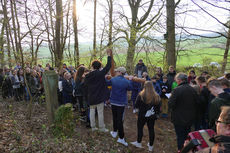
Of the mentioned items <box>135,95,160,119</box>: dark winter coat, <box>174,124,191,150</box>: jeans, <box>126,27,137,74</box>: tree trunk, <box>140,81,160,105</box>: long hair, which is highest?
<box>126,27,137,74</box>: tree trunk

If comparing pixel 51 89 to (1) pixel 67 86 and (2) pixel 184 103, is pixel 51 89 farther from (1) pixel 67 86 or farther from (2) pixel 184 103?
(2) pixel 184 103

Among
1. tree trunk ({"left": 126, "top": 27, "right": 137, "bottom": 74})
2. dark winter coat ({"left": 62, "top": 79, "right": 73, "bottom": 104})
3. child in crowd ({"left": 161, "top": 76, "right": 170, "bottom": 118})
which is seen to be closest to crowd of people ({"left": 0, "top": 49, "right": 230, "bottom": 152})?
dark winter coat ({"left": 62, "top": 79, "right": 73, "bottom": 104})

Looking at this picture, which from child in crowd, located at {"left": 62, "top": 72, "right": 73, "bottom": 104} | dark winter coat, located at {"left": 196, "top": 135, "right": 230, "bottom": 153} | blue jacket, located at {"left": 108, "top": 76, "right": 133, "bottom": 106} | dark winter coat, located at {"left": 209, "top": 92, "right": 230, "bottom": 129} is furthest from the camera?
child in crowd, located at {"left": 62, "top": 72, "right": 73, "bottom": 104}

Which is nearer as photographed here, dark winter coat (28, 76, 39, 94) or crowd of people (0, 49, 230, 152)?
crowd of people (0, 49, 230, 152)

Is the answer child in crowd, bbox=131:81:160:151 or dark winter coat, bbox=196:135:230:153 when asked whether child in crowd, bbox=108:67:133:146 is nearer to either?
child in crowd, bbox=131:81:160:151

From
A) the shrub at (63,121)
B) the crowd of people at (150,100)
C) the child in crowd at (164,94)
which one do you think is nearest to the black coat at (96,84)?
the crowd of people at (150,100)

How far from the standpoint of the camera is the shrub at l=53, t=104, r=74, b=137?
382 cm

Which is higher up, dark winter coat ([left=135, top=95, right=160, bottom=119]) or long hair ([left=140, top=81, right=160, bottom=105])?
long hair ([left=140, top=81, right=160, bottom=105])

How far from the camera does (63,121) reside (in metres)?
3.84

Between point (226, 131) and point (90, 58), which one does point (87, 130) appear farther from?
point (90, 58)

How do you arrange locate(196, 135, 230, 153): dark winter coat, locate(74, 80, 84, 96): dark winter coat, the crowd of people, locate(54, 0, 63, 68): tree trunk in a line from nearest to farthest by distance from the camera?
locate(196, 135, 230, 153): dark winter coat → the crowd of people → locate(74, 80, 84, 96): dark winter coat → locate(54, 0, 63, 68): tree trunk

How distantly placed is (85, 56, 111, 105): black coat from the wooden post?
859 mm

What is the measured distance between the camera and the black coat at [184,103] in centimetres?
364

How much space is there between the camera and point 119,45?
9.49 metres
